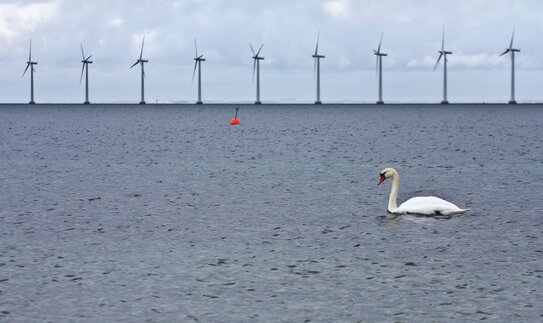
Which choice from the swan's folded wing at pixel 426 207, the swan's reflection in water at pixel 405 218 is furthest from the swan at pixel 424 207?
the swan's reflection in water at pixel 405 218

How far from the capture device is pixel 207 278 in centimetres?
2095

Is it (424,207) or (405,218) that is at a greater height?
(424,207)

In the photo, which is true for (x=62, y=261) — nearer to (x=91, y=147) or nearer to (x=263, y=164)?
(x=263, y=164)

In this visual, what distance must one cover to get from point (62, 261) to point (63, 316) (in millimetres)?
5765

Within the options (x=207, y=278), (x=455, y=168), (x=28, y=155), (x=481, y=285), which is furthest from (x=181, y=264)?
(x=28, y=155)

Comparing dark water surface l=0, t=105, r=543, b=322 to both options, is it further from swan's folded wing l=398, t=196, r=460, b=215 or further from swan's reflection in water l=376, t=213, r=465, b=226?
swan's folded wing l=398, t=196, r=460, b=215

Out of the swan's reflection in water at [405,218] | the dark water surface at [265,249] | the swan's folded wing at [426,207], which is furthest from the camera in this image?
the swan's folded wing at [426,207]

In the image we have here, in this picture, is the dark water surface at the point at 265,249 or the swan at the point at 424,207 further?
the swan at the point at 424,207

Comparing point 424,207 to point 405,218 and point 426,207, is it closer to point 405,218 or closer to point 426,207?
point 426,207

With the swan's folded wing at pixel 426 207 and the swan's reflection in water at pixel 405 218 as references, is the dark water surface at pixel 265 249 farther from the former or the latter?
the swan's folded wing at pixel 426 207

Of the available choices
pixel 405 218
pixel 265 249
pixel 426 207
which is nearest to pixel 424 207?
pixel 426 207

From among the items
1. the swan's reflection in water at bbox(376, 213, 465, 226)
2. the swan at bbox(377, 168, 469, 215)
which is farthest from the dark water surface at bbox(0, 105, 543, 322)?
the swan at bbox(377, 168, 469, 215)

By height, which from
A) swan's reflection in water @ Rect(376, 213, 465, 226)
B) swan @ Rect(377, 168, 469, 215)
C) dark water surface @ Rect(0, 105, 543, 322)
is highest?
swan @ Rect(377, 168, 469, 215)

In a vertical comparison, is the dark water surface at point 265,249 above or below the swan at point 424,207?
below
